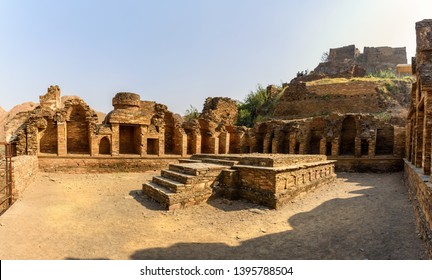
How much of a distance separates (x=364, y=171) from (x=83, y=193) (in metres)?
14.8

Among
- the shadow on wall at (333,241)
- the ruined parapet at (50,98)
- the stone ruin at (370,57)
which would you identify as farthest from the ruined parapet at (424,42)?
the stone ruin at (370,57)

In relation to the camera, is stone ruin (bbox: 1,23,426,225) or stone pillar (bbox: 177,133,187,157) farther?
stone pillar (bbox: 177,133,187,157)

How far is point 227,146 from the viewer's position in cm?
1778

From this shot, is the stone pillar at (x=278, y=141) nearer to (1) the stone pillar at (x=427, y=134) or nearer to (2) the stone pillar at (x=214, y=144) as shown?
(2) the stone pillar at (x=214, y=144)

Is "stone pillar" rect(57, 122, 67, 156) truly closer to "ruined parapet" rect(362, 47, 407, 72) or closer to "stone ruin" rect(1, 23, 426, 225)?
"stone ruin" rect(1, 23, 426, 225)

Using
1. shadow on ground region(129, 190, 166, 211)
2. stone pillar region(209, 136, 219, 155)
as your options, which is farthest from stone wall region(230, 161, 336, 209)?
stone pillar region(209, 136, 219, 155)

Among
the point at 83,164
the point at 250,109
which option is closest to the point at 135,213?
the point at 83,164

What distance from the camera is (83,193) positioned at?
9.28 metres

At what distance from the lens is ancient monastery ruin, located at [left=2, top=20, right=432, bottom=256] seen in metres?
8.29

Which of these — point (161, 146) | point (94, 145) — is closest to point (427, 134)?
point (161, 146)

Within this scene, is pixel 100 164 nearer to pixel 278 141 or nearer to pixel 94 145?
pixel 94 145

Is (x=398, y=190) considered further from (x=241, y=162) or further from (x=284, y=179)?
(x=241, y=162)

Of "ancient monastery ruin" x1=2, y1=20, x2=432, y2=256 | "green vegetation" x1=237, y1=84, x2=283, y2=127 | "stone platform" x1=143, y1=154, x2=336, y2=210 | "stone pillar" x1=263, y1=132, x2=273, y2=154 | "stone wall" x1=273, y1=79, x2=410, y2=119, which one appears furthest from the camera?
"green vegetation" x1=237, y1=84, x2=283, y2=127

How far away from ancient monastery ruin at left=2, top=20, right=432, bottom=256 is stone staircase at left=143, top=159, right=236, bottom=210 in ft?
0.11
